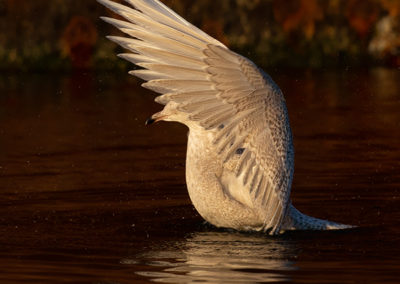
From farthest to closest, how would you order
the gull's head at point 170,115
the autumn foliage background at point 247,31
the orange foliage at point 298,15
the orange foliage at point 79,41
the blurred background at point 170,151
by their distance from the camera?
the orange foliage at point 298,15 → the autumn foliage background at point 247,31 → the orange foliage at point 79,41 → the gull's head at point 170,115 → the blurred background at point 170,151

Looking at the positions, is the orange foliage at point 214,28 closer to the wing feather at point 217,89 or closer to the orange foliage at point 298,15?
the orange foliage at point 298,15

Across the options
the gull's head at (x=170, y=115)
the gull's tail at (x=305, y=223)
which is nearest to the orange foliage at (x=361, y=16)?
the gull's tail at (x=305, y=223)

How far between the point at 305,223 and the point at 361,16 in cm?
1387

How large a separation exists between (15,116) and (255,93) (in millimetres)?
8637

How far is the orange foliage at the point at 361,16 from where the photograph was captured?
22656 millimetres

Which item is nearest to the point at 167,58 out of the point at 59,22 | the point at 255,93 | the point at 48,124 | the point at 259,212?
the point at 255,93

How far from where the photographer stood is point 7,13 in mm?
23359

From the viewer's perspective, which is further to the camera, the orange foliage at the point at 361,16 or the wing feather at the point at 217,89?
the orange foliage at the point at 361,16

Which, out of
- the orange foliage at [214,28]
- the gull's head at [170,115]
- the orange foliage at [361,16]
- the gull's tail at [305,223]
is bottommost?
the gull's tail at [305,223]

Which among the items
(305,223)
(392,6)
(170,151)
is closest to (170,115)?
(305,223)

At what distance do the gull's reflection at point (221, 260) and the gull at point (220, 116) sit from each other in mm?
243

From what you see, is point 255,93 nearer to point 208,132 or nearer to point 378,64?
point 208,132

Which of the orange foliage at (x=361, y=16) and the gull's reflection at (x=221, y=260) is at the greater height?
the orange foliage at (x=361, y=16)

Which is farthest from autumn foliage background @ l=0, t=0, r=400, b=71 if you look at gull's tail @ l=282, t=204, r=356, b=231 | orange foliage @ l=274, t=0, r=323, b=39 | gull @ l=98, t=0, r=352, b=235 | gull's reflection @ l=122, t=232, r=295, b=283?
gull's reflection @ l=122, t=232, r=295, b=283
